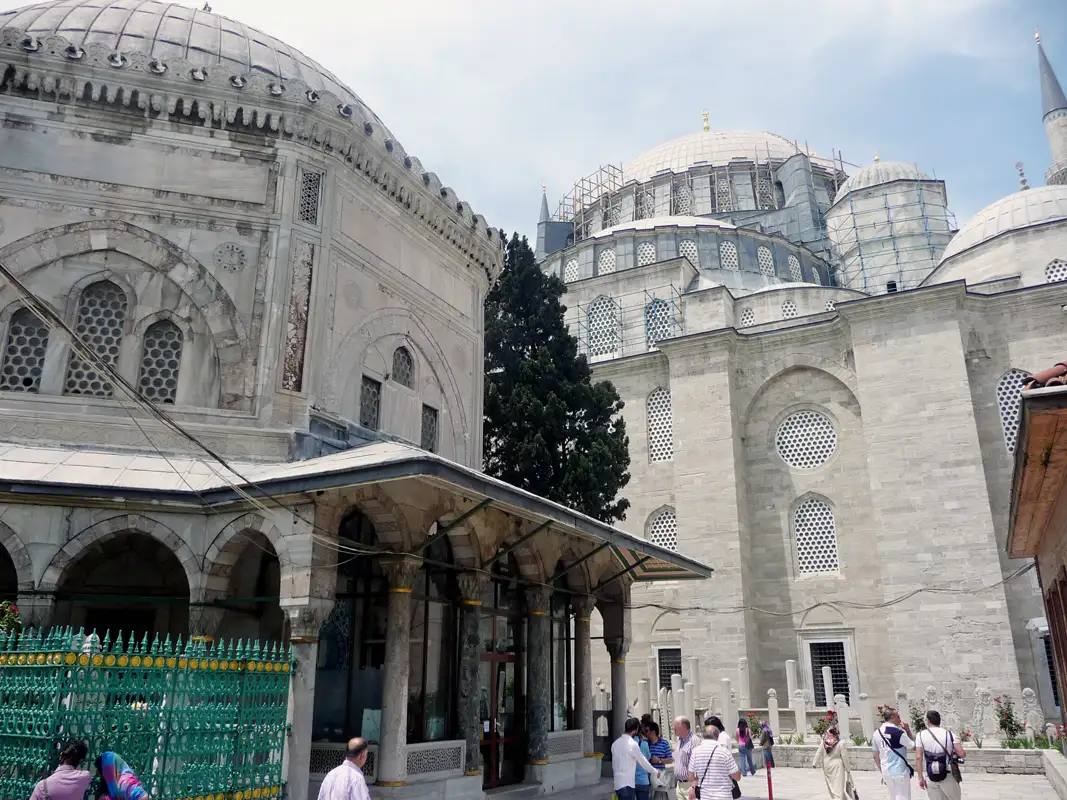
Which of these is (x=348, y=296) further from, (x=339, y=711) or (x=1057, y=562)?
(x=1057, y=562)

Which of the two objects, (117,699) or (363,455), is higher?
(363,455)

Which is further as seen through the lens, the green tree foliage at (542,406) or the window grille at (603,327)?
the window grille at (603,327)

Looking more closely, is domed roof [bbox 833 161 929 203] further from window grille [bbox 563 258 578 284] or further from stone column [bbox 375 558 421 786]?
stone column [bbox 375 558 421 786]

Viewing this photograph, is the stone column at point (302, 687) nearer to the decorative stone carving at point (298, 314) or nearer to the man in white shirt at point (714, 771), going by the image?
the decorative stone carving at point (298, 314)

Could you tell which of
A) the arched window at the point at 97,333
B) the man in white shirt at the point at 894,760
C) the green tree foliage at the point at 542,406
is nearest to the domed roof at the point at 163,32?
the arched window at the point at 97,333

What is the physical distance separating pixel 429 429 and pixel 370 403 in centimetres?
149

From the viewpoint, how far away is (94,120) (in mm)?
9688

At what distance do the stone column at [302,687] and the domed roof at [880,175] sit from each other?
33.3 metres

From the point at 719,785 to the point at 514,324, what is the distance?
511 inches

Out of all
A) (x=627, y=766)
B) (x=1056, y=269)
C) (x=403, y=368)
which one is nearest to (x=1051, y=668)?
(x=1056, y=269)

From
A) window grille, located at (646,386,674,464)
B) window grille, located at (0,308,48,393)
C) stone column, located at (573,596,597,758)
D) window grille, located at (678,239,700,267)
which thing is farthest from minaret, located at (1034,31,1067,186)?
window grille, located at (0,308,48,393)

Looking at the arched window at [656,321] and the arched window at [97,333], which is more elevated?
the arched window at [656,321]

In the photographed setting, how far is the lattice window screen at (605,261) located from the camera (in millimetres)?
32781

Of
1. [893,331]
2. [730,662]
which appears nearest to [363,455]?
[730,662]
